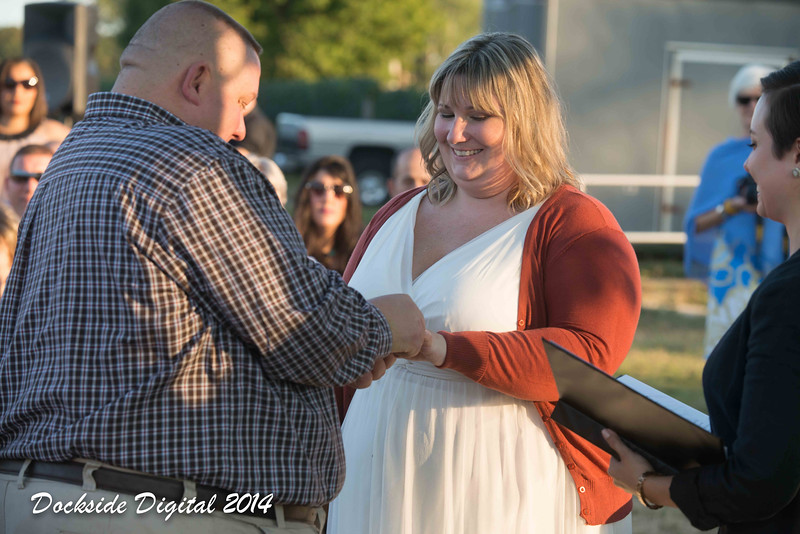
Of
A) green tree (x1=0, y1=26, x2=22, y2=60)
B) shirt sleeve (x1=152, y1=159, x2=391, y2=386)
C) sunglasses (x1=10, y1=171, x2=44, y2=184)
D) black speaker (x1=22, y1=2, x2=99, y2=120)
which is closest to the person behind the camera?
shirt sleeve (x1=152, y1=159, x2=391, y2=386)

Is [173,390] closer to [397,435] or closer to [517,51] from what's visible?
[397,435]

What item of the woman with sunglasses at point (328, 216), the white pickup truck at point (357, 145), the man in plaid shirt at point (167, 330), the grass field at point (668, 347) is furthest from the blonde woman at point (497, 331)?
the white pickup truck at point (357, 145)

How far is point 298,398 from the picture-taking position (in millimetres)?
2084

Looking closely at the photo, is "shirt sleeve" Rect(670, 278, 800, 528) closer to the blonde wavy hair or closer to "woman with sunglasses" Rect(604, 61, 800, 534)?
"woman with sunglasses" Rect(604, 61, 800, 534)

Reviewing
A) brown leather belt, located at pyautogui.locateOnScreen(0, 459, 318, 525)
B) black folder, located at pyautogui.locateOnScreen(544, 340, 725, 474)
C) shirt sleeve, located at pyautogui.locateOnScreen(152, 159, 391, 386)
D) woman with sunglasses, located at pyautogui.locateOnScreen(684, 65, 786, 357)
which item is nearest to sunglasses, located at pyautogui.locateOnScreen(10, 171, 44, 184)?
brown leather belt, located at pyautogui.locateOnScreen(0, 459, 318, 525)

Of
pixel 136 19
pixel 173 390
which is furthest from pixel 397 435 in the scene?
pixel 136 19

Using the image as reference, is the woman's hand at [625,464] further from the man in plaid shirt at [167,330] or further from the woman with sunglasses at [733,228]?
the woman with sunglasses at [733,228]

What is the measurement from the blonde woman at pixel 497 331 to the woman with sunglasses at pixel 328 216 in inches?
97.2

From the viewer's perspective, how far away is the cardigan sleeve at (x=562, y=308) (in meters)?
2.50

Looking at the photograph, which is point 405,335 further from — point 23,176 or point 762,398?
point 23,176

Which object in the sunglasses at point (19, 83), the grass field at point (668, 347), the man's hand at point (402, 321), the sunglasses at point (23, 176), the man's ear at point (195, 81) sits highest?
the sunglasses at point (19, 83)

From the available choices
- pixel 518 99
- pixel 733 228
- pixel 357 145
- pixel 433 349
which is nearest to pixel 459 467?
pixel 433 349

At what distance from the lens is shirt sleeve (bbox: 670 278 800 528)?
5.92ft

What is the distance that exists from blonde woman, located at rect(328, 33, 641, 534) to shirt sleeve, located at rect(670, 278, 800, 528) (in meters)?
0.67
